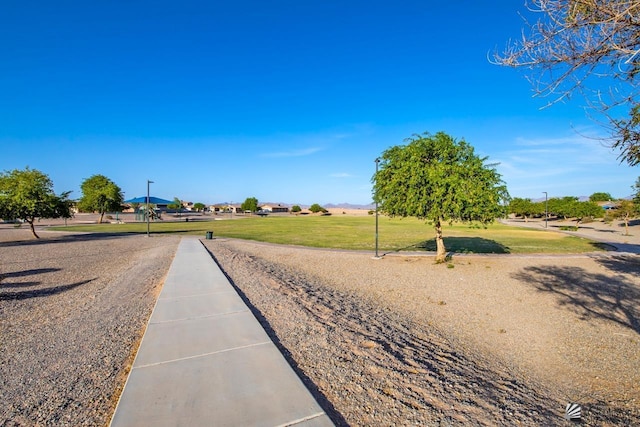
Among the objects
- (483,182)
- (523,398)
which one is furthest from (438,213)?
(523,398)

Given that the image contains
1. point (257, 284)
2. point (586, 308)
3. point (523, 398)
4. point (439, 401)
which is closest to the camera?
point (439, 401)

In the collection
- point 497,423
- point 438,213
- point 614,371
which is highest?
point 438,213

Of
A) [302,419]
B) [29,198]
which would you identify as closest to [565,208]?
[302,419]

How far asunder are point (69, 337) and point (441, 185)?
1434 centimetres

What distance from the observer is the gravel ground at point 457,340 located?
389 cm

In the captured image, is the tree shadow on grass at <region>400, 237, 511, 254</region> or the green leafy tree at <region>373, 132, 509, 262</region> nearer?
the green leafy tree at <region>373, 132, 509, 262</region>

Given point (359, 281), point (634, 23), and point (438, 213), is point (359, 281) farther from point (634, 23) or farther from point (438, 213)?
point (634, 23)

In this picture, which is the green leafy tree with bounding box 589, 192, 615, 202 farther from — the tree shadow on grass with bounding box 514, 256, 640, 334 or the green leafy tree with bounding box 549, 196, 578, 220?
the tree shadow on grass with bounding box 514, 256, 640, 334

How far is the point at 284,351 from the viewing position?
4984mm

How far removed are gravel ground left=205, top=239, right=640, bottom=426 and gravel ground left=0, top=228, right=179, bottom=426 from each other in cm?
256

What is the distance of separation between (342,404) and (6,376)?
502 cm

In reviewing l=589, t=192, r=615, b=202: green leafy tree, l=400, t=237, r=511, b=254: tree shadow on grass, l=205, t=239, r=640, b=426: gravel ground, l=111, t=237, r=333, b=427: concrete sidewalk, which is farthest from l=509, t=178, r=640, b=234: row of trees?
l=111, t=237, r=333, b=427: concrete sidewalk

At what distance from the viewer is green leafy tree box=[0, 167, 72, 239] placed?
2273cm

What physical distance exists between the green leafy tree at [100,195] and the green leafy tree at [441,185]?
51190mm
